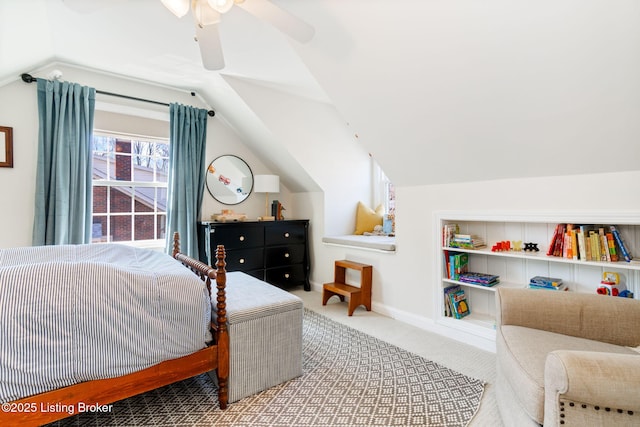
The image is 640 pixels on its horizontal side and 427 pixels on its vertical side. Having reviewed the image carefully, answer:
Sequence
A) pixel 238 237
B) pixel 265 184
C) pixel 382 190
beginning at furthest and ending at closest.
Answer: pixel 382 190
pixel 265 184
pixel 238 237

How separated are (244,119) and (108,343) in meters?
2.75

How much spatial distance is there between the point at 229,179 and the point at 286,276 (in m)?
1.40

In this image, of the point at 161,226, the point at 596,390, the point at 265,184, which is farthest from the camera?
the point at 265,184

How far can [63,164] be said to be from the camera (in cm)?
291

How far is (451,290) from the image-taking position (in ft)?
9.17

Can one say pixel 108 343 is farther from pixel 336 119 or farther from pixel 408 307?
pixel 336 119

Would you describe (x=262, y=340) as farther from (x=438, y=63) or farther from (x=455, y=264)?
(x=438, y=63)

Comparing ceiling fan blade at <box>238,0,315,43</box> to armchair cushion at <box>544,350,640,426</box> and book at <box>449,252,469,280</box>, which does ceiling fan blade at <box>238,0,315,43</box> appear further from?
book at <box>449,252,469,280</box>

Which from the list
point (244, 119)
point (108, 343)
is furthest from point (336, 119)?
point (108, 343)

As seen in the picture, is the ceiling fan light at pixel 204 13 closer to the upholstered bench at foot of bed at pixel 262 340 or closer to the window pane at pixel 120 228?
the upholstered bench at foot of bed at pixel 262 340

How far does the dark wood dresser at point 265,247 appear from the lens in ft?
11.5

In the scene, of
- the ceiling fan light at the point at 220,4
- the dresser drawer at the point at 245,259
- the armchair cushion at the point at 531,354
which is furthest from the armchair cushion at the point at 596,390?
the dresser drawer at the point at 245,259

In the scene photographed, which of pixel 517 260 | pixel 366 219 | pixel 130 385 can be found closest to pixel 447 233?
pixel 517 260

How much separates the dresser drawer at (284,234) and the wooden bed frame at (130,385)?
6.03 ft
